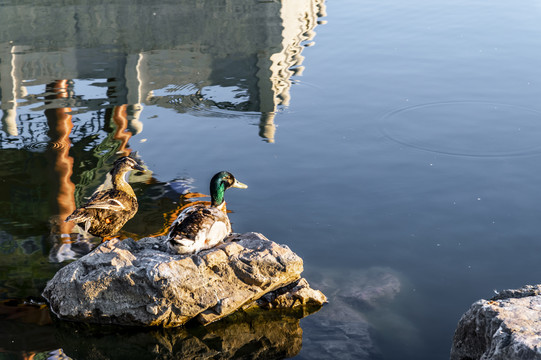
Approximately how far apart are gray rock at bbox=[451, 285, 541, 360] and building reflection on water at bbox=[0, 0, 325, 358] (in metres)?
1.76

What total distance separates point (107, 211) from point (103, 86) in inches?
255

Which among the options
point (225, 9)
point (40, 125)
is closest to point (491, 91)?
point (40, 125)

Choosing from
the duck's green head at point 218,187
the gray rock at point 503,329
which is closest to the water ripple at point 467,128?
the duck's green head at point 218,187

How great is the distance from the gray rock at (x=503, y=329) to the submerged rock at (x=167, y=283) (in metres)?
1.89

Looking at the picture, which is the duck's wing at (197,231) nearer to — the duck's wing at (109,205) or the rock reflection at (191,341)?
the rock reflection at (191,341)

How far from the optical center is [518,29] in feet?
53.4

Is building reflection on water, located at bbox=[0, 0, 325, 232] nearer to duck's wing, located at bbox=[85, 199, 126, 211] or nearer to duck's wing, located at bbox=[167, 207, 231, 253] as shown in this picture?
duck's wing, located at bbox=[85, 199, 126, 211]

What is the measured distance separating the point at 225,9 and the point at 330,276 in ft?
42.0

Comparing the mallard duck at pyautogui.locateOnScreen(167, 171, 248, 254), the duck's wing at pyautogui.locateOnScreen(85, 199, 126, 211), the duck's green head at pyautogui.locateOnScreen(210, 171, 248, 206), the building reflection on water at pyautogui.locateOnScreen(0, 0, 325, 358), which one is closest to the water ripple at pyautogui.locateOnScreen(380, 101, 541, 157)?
the building reflection on water at pyautogui.locateOnScreen(0, 0, 325, 358)

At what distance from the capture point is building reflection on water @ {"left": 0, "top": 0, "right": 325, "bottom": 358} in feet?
29.9

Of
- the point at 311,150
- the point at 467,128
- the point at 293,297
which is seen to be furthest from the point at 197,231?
the point at 467,128

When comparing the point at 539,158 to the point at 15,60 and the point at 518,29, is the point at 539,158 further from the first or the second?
the point at 15,60

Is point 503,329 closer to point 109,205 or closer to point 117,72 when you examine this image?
point 109,205

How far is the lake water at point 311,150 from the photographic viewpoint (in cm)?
700
